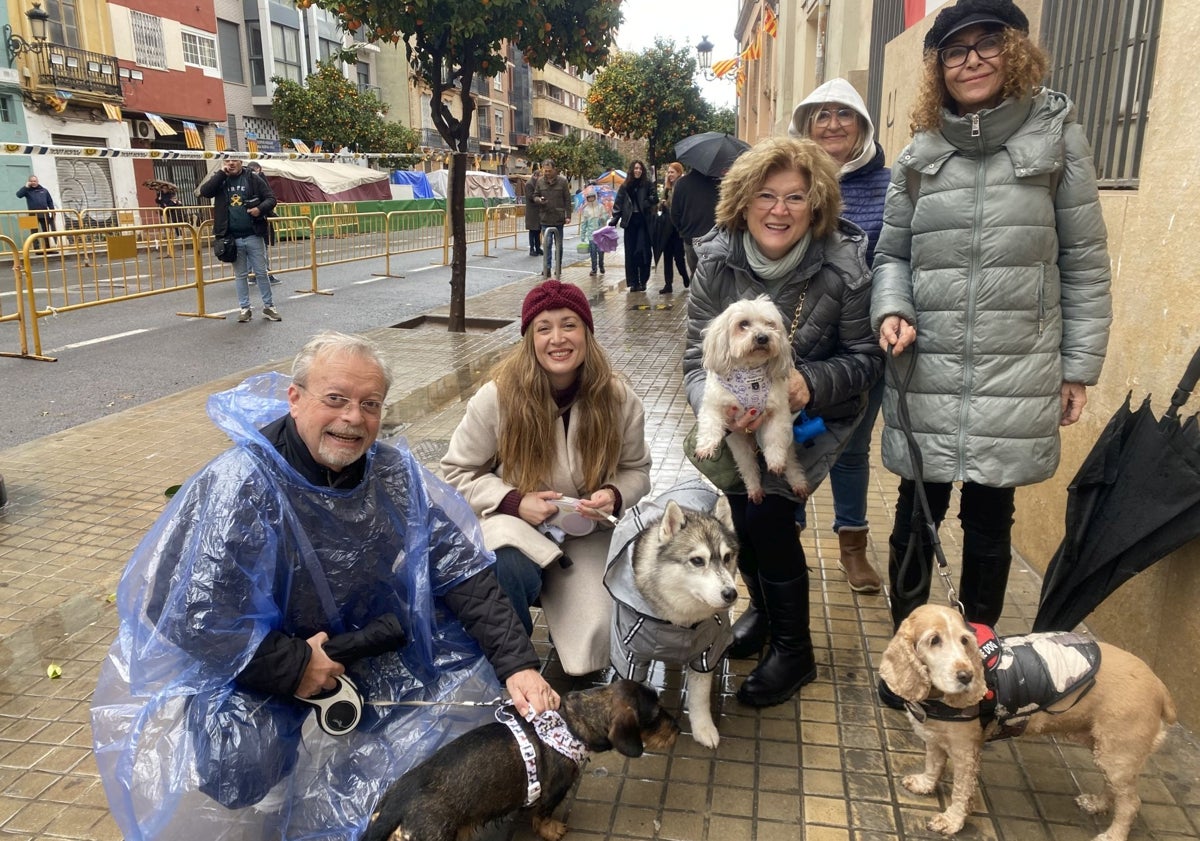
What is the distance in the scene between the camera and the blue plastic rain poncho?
7.48 ft

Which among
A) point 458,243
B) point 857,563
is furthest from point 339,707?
point 458,243

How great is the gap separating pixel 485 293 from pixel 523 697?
41.6 ft

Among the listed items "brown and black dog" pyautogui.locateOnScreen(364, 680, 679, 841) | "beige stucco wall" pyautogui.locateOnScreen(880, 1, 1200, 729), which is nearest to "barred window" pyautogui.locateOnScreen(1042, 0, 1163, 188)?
"beige stucco wall" pyautogui.locateOnScreen(880, 1, 1200, 729)

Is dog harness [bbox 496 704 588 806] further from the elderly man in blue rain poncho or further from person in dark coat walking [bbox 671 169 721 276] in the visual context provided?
person in dark coat walking [bbox 671 169 721 276]

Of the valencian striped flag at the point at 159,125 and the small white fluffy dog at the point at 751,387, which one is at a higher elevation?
the valencian striped flag at the point at 159,125

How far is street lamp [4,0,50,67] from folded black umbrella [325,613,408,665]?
2816 cm

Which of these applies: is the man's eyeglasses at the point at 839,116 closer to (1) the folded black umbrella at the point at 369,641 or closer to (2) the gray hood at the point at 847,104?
(2) the gray hood at the point at 847,104

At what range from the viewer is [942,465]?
2.89 metres

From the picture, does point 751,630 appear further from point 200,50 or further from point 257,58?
point 257,58

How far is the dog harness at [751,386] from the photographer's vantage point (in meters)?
2.94

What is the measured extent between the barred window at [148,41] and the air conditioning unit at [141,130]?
2.00 m

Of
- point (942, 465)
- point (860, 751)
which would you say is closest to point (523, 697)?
point (860, 751)

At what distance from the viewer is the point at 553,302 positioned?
3.19 m

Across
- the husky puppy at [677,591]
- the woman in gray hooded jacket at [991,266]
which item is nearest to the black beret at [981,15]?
the woman in gray hooded jacket at [991,266]
